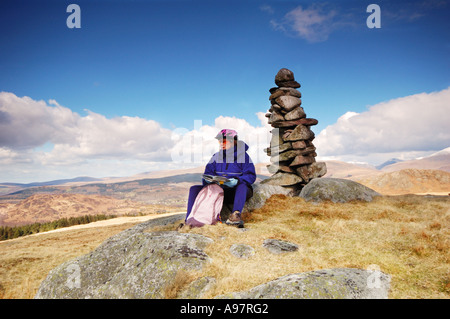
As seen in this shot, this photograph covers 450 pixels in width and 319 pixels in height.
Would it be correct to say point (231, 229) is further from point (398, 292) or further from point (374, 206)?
point (374, 206)

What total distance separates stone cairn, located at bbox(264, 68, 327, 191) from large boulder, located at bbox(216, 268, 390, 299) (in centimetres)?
1298

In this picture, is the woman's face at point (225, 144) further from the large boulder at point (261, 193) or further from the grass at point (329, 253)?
the large boulder at point (261, 193)

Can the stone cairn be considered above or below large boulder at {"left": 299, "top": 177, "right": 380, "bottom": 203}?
above

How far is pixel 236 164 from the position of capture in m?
10.1

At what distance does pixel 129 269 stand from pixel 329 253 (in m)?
5.18

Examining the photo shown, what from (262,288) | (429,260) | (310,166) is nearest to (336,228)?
(429,260)

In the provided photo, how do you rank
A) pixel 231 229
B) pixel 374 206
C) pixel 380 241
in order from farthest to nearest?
1. pixel 374 206
2. pixel 231 229
3. pixel 380 241

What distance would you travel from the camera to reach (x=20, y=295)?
244 inches

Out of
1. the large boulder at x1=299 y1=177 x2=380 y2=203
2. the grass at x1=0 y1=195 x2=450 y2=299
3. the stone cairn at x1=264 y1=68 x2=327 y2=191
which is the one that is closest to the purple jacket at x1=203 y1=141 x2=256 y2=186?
the grass at x1=0 y1=195 x2=450 y2=299

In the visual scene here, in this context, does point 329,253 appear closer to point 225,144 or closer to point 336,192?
point 225,144

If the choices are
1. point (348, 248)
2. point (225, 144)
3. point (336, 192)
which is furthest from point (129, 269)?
point (336, 192)

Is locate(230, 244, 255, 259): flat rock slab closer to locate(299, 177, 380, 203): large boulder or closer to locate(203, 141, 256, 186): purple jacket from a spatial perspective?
locate(203, 141, 256, 186): purple jacket

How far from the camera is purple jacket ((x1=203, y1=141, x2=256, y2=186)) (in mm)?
10000
